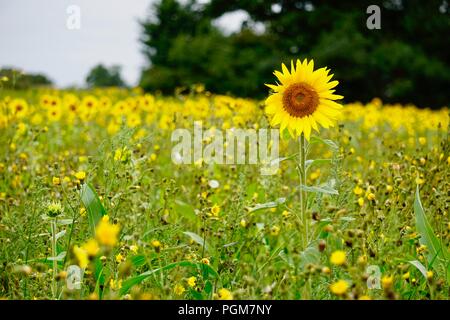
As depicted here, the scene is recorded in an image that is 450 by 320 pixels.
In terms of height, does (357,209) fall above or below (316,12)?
below

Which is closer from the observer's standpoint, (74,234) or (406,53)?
(74,234)

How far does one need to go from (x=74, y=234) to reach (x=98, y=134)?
2585mm

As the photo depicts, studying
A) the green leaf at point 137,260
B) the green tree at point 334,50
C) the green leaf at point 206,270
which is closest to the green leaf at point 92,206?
the green leaf at point 137,260

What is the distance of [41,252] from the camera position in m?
1.70

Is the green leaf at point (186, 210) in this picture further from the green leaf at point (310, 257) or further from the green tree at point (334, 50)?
the green tree at point (334, 50)

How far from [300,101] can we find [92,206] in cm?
66

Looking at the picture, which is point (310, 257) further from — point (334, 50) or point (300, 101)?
point (334, 50)

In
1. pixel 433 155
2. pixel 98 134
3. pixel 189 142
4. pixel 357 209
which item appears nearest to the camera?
pixel 357 209

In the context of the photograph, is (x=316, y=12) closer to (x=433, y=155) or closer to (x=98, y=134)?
(x=98, y=134)

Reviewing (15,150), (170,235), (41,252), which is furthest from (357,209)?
(15,150)

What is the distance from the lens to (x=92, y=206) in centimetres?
157

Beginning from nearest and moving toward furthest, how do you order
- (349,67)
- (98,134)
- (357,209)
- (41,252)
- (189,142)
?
(41,252), (357,209), (189,142), (98,134), (349,67)

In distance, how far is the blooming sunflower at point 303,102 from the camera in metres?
1.54

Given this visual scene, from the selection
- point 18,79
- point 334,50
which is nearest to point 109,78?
point 334,50
